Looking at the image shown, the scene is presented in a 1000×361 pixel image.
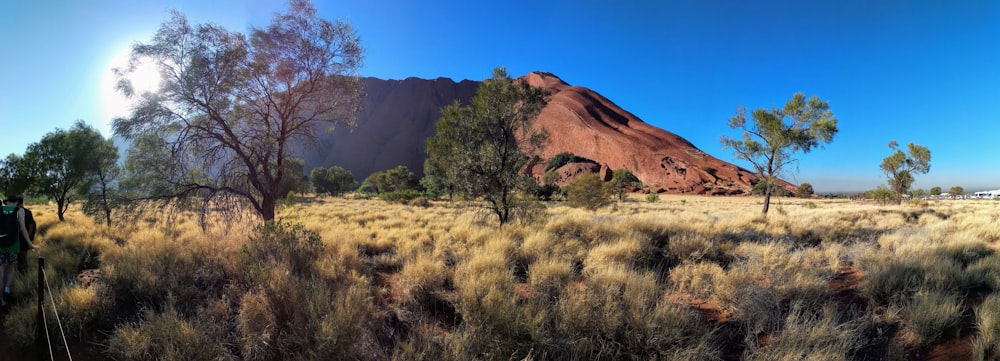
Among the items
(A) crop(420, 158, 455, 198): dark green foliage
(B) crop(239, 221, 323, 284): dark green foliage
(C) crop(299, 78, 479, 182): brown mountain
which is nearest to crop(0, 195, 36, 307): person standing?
(B) crop(239, 221, 323, 284): dark green foliage

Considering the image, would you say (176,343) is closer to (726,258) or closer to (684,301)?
(684,301)

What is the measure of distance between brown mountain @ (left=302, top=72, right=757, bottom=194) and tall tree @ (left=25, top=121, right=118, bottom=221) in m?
41.5

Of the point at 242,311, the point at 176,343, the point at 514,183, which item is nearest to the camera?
the point at 176,343

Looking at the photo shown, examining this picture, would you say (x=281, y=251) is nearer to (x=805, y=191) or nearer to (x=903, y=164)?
(x=903, y=164)

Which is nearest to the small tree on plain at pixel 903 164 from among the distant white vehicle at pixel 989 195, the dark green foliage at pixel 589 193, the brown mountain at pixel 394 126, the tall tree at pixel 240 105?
the dark green foliage at pixel 589 193

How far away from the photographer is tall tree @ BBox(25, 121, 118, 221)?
13.4 metres

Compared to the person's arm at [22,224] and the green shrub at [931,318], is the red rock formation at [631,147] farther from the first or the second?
the person's arm at [22,224]

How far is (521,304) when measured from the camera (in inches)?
159

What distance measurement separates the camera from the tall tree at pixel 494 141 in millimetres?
9789

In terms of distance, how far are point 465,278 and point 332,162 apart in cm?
11712

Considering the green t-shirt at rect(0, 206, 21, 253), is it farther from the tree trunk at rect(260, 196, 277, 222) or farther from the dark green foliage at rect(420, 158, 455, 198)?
the dark green foliage at rect(420, 158, 455, 198)

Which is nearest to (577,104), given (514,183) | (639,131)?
(639,131)

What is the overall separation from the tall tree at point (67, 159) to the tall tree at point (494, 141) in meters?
14.4

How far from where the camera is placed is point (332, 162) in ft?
359
